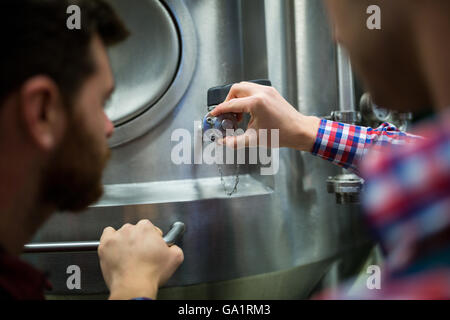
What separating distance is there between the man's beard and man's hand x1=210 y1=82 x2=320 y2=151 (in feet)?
0.88

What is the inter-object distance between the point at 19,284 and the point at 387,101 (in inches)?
14.1

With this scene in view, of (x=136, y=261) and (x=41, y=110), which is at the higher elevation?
(x=41, y=110)

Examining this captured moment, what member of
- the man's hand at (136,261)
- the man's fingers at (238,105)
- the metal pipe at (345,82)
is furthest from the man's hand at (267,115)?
the man's hand at (136,261)

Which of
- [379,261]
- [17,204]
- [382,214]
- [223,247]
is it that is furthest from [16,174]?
[379,261]

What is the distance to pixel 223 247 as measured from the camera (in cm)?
67

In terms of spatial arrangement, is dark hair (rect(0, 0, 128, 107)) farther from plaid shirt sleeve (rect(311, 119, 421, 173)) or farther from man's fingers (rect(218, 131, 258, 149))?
plaid shirt sleeve (rect(311, 119, 421, 173))

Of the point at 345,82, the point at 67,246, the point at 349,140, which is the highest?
the point at 345,82

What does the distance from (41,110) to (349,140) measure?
502mm

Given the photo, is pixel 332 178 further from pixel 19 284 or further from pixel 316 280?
pixel 19 284

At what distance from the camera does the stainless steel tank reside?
658 mm

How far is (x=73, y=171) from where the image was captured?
357mm

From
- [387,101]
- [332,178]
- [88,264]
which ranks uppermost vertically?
[387,101]

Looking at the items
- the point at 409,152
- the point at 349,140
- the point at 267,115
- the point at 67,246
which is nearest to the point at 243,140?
the point at 267,115

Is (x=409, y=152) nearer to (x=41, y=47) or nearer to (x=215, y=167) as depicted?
(x=41, y=47)
